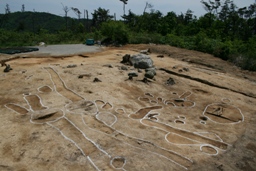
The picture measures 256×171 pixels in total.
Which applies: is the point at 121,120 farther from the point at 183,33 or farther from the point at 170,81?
the point at 183,33

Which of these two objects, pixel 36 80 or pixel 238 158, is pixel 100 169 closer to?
pixel 238 158

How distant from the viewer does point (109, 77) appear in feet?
27.8

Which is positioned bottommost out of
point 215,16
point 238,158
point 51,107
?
point 238,158

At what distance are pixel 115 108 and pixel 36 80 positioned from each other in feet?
10.7

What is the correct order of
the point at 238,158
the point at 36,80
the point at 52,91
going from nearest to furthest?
1. the point at 238,158
2. the point at 52,91
3. the point at 36,80

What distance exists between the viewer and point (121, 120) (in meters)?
5.66

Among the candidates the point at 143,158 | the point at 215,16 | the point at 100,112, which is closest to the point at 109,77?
the point at 100,112

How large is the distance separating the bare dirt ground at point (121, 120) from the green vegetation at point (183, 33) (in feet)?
17.2

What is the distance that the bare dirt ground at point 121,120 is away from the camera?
4184 millimetres

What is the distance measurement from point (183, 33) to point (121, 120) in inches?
769

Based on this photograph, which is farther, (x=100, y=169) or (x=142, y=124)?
(x=142, y=124)

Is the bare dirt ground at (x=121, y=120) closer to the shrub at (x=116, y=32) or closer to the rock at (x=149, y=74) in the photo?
the rock at (x=149, y=74)

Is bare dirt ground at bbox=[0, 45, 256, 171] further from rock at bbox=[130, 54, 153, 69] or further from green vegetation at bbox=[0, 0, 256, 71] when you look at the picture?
green vegetation at bbox=[0, 0, 256, 71]

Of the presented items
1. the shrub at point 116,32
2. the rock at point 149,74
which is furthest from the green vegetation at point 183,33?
the rock at point 149,74
